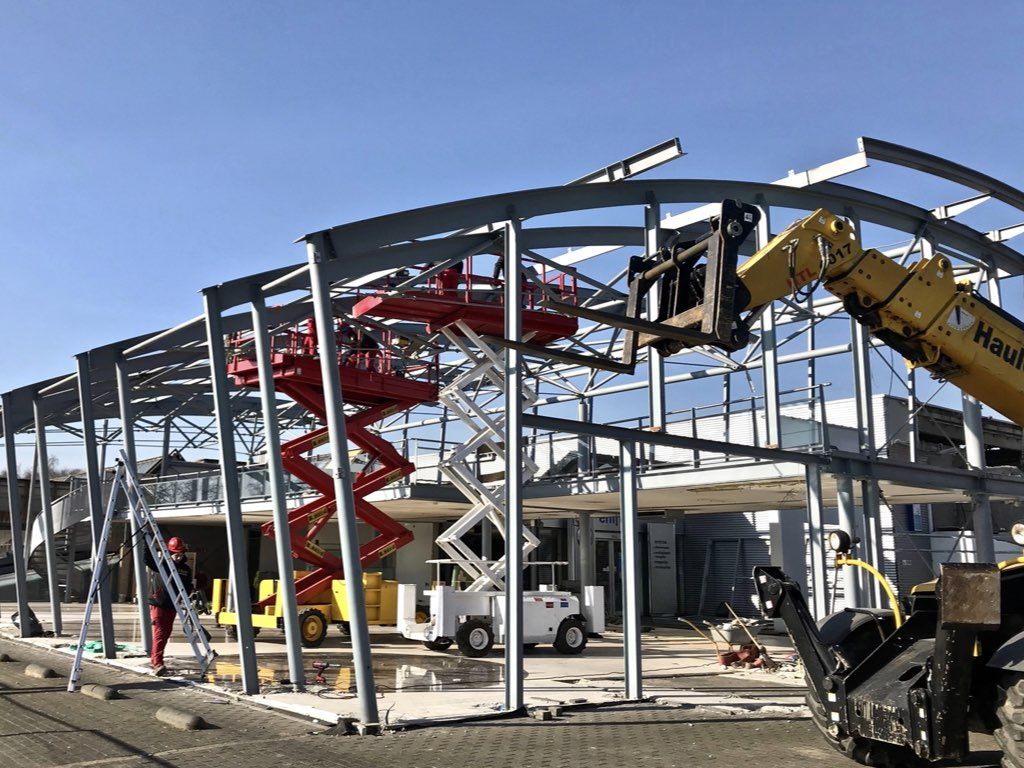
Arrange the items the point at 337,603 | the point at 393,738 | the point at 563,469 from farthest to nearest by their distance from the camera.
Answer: the point at 563,469 → the point at 337,603 → the point at 393,738

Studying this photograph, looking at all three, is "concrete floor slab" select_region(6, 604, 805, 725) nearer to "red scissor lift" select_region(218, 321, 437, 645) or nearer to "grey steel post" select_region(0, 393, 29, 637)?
"grey steel post" select_region(0, 393, 29, 637)

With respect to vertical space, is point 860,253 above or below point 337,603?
above

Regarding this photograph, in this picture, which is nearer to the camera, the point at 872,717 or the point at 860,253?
the point at 872,717

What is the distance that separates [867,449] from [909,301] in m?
6.02

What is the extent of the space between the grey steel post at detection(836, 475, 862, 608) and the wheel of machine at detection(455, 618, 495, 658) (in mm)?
6408

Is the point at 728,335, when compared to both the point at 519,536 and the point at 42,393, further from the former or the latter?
the point at 42,393

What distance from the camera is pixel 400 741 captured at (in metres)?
9.00

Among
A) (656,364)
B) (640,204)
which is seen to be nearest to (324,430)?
(656,364)

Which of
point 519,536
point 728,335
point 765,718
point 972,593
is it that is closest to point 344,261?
point 519,536

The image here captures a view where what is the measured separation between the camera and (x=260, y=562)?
3628 cm

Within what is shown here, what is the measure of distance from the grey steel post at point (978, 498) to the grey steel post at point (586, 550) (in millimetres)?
9859

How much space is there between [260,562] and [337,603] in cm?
1782

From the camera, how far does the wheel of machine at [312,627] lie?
1900 centimetres

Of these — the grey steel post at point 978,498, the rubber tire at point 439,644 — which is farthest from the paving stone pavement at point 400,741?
the grey steel post at point 978,498
